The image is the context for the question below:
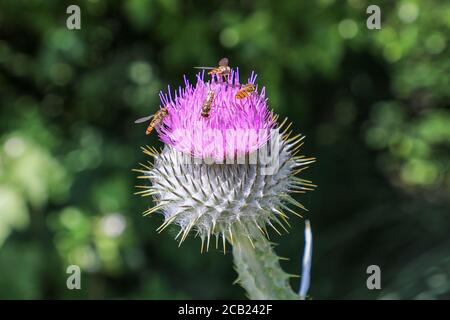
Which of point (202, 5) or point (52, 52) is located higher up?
point (202, 5)

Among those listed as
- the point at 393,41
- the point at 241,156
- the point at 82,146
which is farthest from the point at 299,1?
the point at 241,156

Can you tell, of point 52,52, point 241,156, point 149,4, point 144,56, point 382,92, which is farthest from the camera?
point 382,92

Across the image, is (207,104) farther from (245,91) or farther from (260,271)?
(260,271)

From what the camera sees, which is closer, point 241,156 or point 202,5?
point 241,156

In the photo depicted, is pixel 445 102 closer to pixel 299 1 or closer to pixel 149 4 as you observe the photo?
pixel 299 1

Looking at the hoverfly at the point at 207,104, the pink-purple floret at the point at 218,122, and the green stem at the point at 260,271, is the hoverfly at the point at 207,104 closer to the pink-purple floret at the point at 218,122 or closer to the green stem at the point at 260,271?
the pink-purple floret at the point at 218,122

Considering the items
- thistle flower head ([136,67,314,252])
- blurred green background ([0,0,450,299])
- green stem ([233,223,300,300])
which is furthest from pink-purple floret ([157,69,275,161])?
blurred green background ([0,0,450,299])

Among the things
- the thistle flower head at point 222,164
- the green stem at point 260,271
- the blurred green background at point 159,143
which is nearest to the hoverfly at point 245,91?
the thistle flower head at point 222,164

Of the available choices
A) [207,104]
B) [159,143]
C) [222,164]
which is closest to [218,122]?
[207,104]
